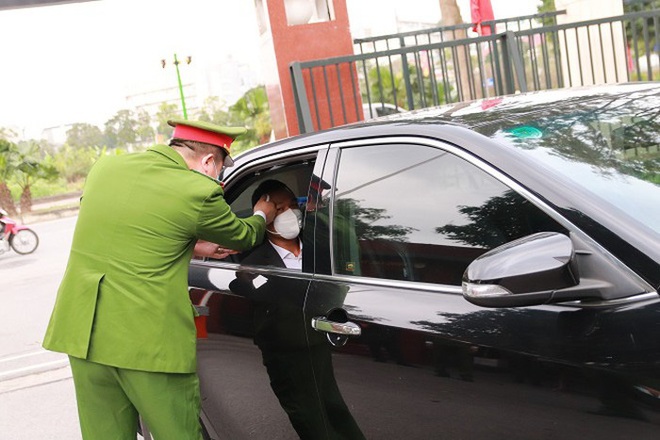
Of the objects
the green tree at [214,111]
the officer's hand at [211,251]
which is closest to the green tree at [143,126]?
the green tree at [214,111]

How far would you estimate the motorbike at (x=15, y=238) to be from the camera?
61.6 ft

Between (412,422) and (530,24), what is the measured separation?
24.0 feet

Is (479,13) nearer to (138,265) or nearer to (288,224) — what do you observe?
(288,224)

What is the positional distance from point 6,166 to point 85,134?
61.7 meters

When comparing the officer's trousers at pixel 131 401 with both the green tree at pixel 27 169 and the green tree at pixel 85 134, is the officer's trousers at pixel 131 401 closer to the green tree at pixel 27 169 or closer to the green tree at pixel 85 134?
the green tree at pixel 27 169

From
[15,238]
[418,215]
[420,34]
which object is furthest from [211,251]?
[15,238]

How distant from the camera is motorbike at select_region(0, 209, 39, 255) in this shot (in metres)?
18.8

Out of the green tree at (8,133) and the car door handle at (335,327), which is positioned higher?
the green tree at (8,133)

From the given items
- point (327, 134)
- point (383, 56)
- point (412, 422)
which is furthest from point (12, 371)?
point (412, 422)

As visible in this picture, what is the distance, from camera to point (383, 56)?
771 centimetres

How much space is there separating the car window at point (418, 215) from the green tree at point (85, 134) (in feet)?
317

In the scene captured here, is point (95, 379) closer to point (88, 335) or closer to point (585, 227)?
point (88, 335)

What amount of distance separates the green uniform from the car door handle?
0.52m

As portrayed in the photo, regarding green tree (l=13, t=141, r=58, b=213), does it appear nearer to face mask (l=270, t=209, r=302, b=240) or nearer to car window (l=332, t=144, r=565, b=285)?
face mask (l=270, t=209, r=302, b=240)
